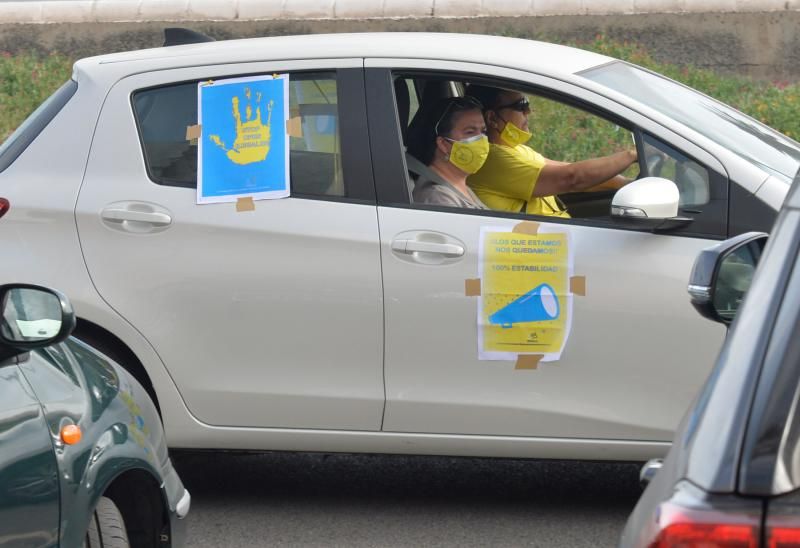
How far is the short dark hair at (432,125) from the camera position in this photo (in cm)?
584

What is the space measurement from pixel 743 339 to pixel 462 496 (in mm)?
3803

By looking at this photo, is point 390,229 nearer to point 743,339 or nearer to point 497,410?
point 497,410

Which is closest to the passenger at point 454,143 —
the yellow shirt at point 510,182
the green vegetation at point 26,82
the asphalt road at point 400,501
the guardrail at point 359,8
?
the yellow shirt at point 510,182

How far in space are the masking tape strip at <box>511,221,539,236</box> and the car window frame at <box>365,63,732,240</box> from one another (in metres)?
0.04

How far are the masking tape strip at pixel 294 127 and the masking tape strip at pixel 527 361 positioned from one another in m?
1.16

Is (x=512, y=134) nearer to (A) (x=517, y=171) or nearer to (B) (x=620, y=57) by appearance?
(A) (x=517, y=171)

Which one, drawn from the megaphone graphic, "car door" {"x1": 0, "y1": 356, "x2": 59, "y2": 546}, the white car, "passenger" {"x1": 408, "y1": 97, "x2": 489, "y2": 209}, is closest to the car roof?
the white car

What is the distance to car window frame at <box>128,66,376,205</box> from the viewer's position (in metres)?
5.30

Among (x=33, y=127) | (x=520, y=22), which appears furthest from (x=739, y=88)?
(x=33, y=127)

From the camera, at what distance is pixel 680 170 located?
17.1ft

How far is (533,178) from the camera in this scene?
6059 mm

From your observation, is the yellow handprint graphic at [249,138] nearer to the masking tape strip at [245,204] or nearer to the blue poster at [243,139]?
the blue poster at [243,139]

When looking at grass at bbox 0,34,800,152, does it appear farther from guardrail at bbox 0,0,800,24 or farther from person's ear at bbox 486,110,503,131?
person's ear at bbox 486,110,503,131

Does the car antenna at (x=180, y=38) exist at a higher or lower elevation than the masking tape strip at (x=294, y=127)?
higher
